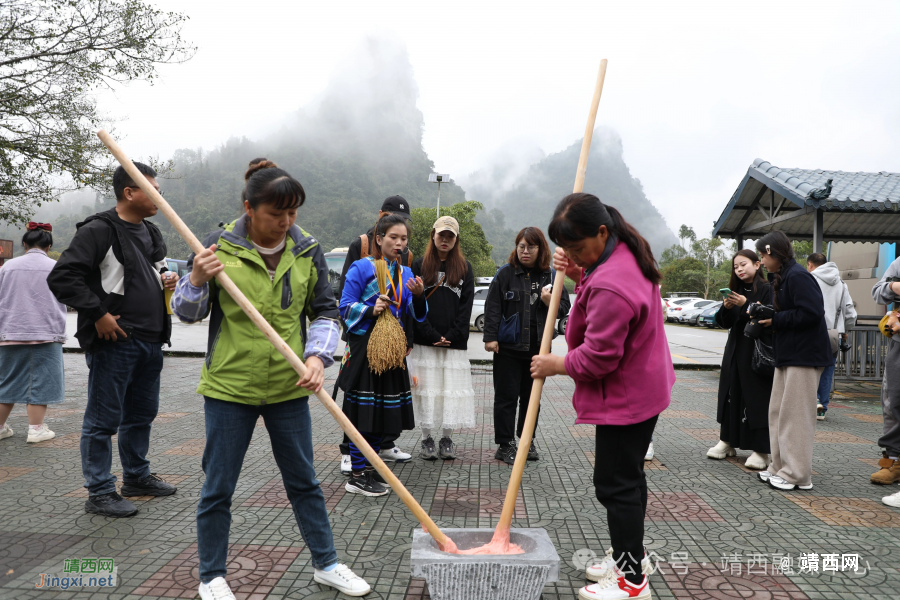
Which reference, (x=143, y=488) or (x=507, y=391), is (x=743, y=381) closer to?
(x=507, y=391)

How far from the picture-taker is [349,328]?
13.2 feet

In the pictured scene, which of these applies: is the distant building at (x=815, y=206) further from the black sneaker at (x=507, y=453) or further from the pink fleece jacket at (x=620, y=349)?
the pink fleece jacket at (x=620, y=349)

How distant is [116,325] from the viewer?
10.8ft

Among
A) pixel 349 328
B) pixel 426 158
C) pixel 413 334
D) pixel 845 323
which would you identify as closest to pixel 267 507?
pixel 349 328

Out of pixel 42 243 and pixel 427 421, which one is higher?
pixel 42 243

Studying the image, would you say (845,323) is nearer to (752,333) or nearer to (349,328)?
(752,333)

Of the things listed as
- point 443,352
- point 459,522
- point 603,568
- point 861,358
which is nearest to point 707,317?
point 861,358

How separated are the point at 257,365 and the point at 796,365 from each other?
3.64 m

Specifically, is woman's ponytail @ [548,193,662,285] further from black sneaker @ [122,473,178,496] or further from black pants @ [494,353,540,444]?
black sneaker @ [122,473,178,496]

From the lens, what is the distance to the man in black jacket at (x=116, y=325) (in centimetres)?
325

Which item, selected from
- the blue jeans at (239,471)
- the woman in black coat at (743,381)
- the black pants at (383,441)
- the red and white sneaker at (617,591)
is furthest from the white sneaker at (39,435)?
the woman in black coat at (743,381)

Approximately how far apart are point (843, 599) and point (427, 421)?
286 cm

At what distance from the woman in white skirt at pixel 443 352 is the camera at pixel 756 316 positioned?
2122 millimetres

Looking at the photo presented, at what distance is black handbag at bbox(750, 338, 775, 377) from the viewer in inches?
173
